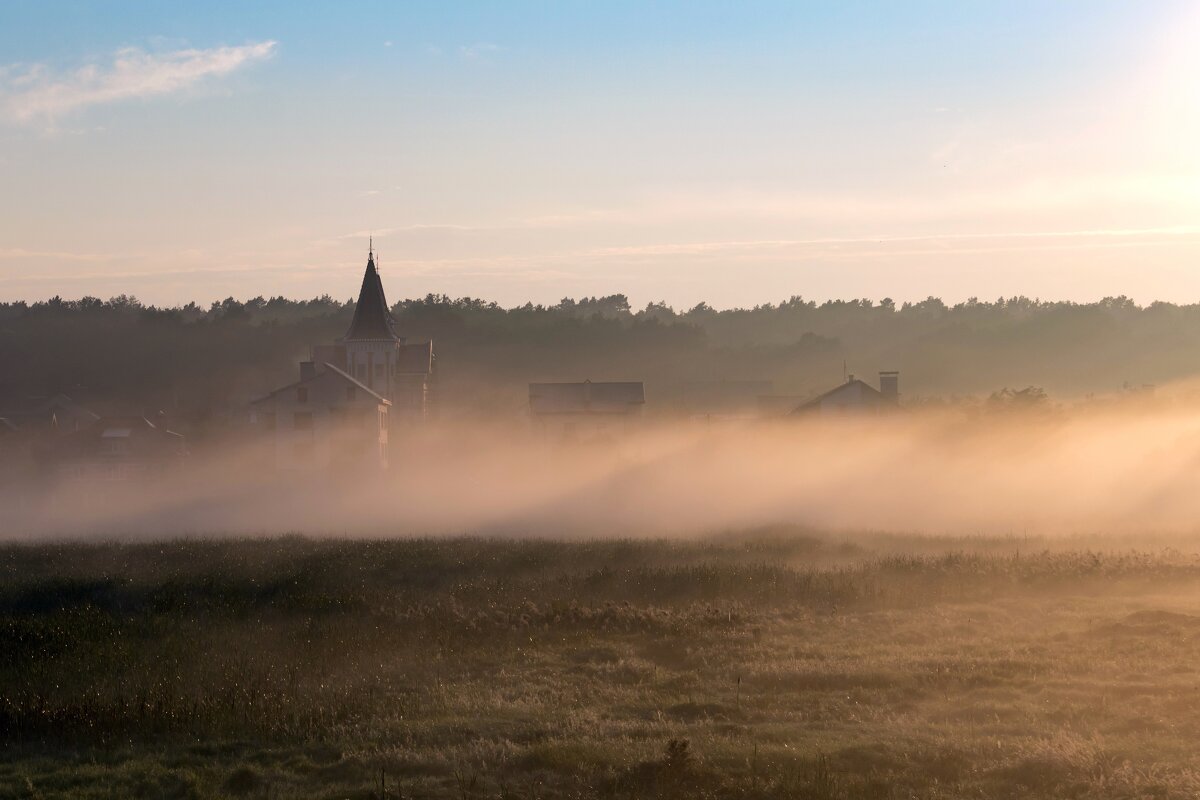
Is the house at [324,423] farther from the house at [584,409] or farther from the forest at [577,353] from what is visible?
the forest at [577,353]

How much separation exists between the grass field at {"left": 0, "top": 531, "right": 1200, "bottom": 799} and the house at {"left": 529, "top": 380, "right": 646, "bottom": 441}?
67.0 m

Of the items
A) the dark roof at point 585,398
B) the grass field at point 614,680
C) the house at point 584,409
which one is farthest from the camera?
the dark roof at point 585,398

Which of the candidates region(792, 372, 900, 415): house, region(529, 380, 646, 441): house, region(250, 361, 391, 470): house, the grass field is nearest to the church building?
region(250, 361, 391, 470): house

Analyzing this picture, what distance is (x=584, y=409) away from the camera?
11031 cm

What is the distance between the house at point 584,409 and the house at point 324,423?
16.6 meters

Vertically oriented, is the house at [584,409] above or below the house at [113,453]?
above

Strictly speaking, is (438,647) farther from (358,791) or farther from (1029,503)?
(1029,503)

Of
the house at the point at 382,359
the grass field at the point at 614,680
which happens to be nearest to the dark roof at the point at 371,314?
the house at the point at 382,359

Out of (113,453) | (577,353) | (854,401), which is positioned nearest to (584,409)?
(854,401)

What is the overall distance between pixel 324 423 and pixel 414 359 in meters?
16.1

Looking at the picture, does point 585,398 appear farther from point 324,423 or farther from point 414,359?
point 324,423

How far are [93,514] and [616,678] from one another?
66727 mm

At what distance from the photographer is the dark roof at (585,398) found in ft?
362

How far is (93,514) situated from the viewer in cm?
8319
